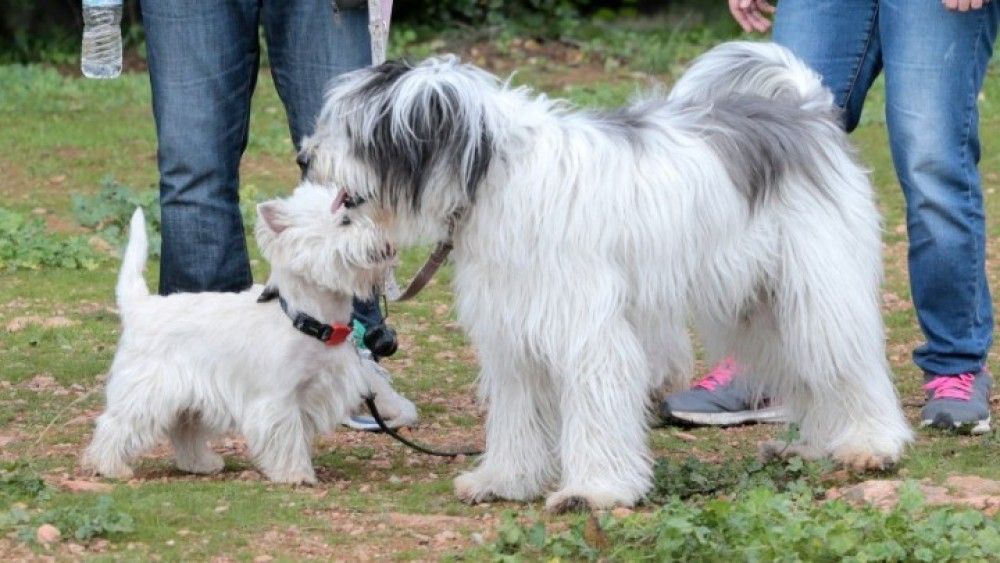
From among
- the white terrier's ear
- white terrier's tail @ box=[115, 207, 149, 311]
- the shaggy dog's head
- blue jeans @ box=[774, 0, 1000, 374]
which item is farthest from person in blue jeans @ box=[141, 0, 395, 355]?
blue jeans @ box=[774, 0, 1000, 374]

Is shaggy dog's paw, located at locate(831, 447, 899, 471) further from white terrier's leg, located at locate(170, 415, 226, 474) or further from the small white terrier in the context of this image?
white terrier's leg, located at locate(170, 415, 226, 474)

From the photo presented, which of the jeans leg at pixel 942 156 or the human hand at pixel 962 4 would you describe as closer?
the human hand at pixel 962 4

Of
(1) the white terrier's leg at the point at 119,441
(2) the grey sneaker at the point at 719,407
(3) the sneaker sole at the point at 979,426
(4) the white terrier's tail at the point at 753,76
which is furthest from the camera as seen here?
(2) the grey sneaker at the point at 719,407

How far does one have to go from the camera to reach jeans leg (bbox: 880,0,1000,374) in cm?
532

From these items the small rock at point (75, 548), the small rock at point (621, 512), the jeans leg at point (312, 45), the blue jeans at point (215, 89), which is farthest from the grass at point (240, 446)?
the jeans leg at point (312, 45)

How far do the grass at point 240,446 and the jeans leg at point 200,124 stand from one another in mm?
605

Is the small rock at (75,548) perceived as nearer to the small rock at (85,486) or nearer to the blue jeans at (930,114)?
the small rock at (85,486)

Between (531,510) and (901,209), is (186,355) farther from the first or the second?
(901,209)

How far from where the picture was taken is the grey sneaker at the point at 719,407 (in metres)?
5.73

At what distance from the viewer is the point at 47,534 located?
411 cm

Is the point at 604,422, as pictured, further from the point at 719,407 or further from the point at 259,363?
the point at 719,407

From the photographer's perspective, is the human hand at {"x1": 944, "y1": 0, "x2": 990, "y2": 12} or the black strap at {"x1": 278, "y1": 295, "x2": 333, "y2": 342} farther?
the human hand at {"x1": 944, "y1": 0, "x2": 990, "y2": 12}

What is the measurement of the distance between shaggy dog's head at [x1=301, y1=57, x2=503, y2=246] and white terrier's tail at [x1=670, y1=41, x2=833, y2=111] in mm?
869

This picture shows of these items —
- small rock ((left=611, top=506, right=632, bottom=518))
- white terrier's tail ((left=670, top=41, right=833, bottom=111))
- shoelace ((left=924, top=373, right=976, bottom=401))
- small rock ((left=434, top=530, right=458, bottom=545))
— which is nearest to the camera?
small rock ((left=434, top=530, right=458, bottom=545))
